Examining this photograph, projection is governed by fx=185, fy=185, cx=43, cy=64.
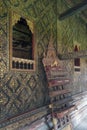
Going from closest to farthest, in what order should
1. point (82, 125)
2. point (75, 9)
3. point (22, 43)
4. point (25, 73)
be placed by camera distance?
point (25, 73), point (22, 43), point (75, 9), point (82, 125)

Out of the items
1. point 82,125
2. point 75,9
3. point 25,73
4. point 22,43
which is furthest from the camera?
point 82,125

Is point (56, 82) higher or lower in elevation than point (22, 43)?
lower

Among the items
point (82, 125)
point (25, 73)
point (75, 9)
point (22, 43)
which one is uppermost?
point (75, 9)

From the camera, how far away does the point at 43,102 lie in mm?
3855

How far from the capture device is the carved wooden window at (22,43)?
3.08 meters

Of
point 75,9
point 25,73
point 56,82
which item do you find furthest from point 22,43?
point 75,9

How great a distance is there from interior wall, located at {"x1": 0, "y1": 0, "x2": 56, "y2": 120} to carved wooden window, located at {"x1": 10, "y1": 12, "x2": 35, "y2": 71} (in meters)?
0.11

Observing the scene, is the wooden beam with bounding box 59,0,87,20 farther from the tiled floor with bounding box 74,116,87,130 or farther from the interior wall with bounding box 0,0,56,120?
the tiled floor with bounding box 74,116,87,130

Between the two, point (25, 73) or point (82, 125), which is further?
point (82, 125)

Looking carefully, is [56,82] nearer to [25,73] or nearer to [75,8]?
[25,73]

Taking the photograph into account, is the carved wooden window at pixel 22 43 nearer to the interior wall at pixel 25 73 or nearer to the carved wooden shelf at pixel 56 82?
the interior wall at pixel 25 73

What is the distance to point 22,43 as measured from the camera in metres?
3.51

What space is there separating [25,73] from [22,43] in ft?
1.99

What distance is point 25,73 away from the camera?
329 cm
